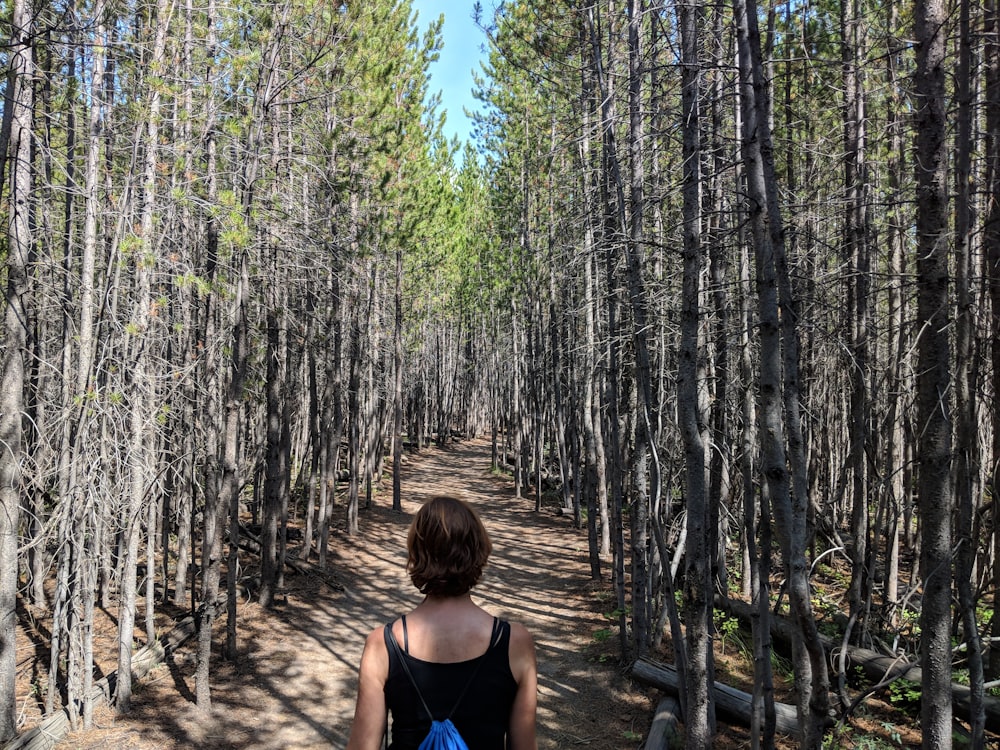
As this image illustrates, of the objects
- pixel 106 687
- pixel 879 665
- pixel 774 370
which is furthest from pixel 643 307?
pixel 106 687

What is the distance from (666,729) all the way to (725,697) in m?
0.74

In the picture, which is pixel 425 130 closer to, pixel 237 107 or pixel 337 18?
pixel 337 18

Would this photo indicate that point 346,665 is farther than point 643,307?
Yes

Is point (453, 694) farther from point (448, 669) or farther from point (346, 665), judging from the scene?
point (346, 665)

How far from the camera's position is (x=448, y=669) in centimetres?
172

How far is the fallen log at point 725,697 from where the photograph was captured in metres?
5.96

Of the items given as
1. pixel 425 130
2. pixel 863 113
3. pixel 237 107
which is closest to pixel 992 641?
pixel 863 113

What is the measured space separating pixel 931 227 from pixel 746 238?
2542mm

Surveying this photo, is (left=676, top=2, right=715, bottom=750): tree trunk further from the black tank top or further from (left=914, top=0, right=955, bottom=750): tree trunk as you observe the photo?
the black tank top

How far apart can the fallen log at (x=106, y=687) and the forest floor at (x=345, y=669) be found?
11 centimetres

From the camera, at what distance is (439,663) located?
172 cm

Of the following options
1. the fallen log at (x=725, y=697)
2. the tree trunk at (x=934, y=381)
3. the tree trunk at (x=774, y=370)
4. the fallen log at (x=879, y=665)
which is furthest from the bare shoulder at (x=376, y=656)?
the fallen log at (x=725, y=697)

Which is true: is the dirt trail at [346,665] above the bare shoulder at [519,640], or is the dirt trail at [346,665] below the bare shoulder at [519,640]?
below

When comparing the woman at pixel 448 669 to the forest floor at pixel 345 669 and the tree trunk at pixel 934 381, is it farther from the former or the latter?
the forest floor at pixel 345 669
